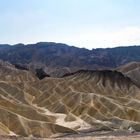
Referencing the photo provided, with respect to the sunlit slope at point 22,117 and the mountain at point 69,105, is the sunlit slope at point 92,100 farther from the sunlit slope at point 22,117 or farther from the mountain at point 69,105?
the sunlit slope at point 22,117

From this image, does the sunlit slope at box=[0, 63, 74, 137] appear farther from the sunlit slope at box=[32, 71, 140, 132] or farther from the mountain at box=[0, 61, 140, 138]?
the sunlit slope at box=[32, 71, 140, 132]

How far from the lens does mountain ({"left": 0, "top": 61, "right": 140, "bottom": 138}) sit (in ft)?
274

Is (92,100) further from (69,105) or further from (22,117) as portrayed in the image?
(22,117)

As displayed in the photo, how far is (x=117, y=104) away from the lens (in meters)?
119

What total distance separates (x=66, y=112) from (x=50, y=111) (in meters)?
5.16

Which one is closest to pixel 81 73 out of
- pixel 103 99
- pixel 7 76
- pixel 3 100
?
pixel 7 76

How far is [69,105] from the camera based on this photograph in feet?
400

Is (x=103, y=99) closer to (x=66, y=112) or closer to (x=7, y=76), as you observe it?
(x=66, y=112)

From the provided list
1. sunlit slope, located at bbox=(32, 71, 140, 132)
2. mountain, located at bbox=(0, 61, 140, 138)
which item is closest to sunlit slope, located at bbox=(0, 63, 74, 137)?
mountain, located at bbox=(0, 61, 140, 138)

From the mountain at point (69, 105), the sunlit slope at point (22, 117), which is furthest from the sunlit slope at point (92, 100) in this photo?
the sunlit slope at point (22, 117)

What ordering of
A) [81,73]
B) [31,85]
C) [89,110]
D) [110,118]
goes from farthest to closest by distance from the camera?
[81,73], [31,85], [89,110], [110,118]

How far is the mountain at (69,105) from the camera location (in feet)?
274

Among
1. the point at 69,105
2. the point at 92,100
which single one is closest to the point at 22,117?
the point at 69,105

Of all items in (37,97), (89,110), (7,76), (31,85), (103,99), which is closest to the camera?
(89,110)
